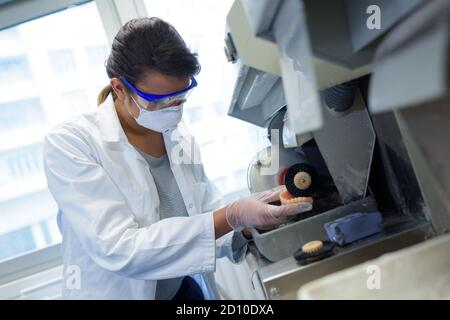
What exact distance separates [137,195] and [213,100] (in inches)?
46.4

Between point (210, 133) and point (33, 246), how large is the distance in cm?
129

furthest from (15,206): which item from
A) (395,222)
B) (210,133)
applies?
(395,222)

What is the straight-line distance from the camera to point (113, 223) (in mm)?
1053

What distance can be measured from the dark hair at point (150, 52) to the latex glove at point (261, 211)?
0.46m

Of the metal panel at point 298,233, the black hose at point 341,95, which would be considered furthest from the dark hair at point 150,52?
the metal panel at point 298,233

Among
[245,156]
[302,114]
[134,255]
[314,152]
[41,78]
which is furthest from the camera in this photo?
[245,156]

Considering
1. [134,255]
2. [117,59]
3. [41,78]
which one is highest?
[41,78]

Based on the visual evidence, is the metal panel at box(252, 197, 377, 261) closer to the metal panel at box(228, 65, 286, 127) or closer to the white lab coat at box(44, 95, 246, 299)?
the white lab coat at box(44, 95, 246, 299)

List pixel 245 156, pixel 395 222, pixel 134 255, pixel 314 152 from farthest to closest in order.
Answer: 1. pixel 245 156
2. pixel 314 152
3. pixel 134 255
4. pixel 395 222

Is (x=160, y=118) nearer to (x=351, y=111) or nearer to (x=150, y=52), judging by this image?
(x=150, y=52)

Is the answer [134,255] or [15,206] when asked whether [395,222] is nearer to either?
[134,255]

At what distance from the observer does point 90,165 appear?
3.63 feet
